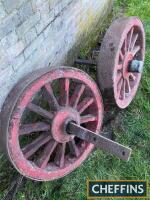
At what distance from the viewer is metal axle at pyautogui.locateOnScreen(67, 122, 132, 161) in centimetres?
350

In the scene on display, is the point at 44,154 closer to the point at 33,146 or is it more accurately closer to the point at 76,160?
the point at 33,146

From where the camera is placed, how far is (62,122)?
3877 mm

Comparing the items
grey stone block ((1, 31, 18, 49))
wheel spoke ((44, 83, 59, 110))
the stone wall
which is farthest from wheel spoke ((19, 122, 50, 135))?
grey stone block ((1, 31, 18, 49))

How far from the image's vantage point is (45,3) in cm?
399

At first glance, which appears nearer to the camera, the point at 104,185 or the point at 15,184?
the point at 15,184

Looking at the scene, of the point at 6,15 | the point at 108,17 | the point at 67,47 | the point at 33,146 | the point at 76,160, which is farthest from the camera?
the point at 108,17

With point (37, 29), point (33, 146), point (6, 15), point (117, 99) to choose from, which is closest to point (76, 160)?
point (33, 146)

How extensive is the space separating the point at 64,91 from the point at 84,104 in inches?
13.2

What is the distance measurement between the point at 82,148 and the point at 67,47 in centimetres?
132

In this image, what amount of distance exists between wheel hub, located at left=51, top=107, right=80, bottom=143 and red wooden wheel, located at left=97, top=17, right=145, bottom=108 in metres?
0.63

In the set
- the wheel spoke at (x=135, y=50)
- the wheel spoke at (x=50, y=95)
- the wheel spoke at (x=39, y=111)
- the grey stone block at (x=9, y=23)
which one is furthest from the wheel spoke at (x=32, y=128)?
the wheel spoke at (x=135, y=50)

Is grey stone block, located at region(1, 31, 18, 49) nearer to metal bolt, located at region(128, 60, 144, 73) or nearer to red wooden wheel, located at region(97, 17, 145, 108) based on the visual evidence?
red wooden wheel, located at region(97, 17, 145, 108)

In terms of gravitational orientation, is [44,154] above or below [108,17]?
below

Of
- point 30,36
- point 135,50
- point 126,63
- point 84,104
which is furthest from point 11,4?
point 135,50
